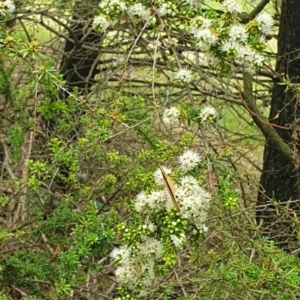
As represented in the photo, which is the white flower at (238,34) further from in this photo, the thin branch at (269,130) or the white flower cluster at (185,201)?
the thin branch at (269,130)

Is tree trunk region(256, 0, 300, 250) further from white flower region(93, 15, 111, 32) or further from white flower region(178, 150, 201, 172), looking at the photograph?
white flower region(178, 150, 201, 172)

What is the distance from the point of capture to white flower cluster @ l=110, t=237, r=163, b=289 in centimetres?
234

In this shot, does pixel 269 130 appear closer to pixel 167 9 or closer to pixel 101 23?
pixel 167 9

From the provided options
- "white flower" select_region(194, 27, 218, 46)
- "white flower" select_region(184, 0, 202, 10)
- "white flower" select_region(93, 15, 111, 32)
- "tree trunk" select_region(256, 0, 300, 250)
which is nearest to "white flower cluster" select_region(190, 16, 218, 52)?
"white flower" select_region(194, 27, 218, 46)

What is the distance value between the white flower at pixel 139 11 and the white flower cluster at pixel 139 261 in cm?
105

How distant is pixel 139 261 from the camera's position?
2361 mm

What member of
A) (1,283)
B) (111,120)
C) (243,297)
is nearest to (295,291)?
(243,297)

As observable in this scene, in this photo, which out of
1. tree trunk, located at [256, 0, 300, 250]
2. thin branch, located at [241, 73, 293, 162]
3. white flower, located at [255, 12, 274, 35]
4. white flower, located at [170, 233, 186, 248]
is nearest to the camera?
white flower, located at [170, 233, 186, 248]

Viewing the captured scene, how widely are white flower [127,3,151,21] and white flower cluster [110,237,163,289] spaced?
1052 mm

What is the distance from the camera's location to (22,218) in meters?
4.30

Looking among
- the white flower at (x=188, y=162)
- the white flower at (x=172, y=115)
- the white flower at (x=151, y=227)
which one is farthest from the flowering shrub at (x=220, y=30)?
the white flower at (x=151, y=227)

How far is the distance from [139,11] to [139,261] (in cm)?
112

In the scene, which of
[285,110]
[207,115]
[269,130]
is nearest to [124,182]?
[269,130]

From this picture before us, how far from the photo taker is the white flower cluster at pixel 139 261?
7.67 ft
